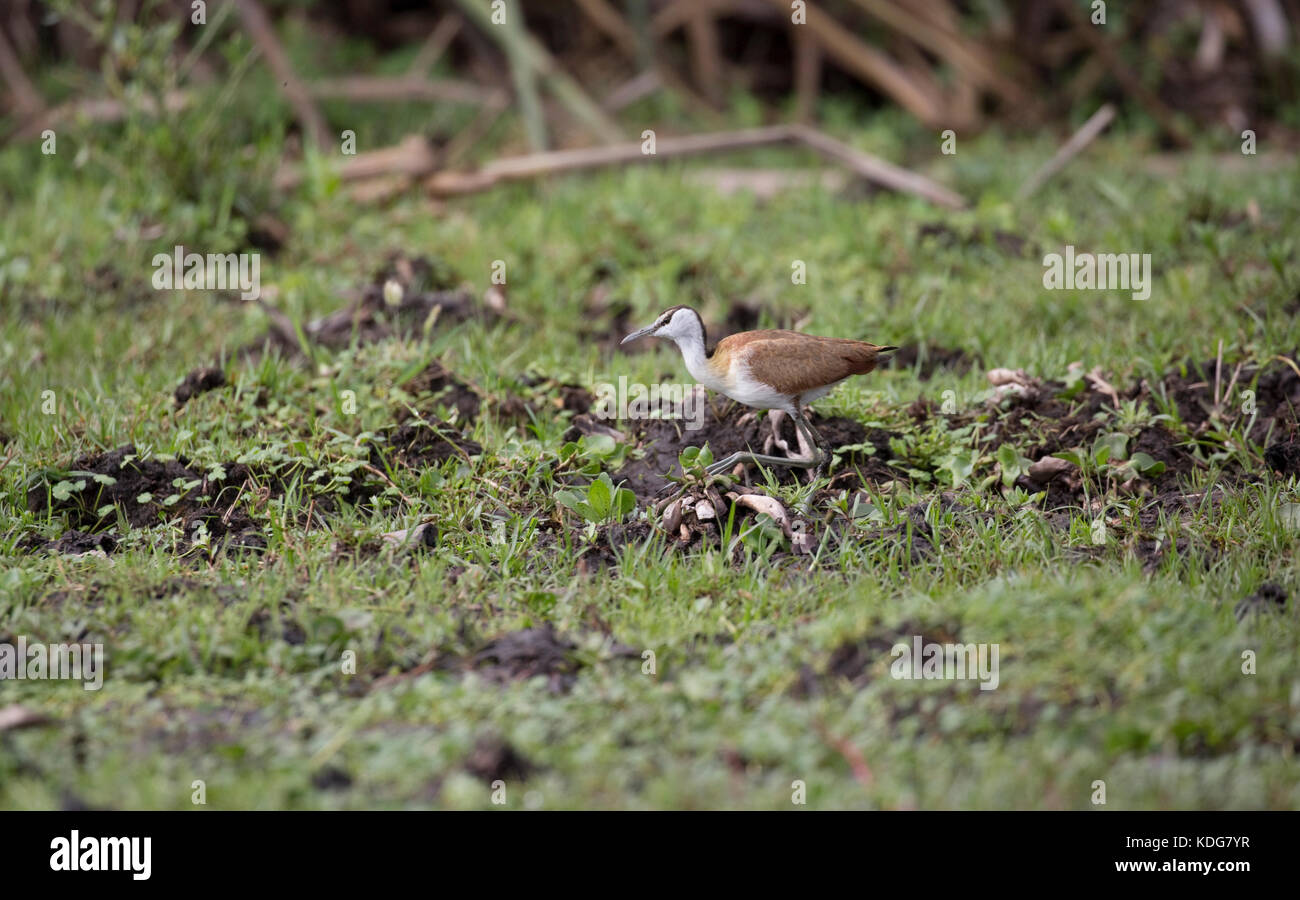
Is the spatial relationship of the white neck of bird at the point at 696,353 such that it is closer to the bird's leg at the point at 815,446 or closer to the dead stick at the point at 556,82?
the bird's leg at the point at 815,446

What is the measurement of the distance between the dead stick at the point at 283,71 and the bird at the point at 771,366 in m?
4.44

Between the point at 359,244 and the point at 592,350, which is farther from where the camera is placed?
the point at 359,244

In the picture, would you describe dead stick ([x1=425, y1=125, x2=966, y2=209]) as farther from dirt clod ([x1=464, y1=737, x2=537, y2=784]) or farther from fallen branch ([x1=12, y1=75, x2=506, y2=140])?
dirt clod ([x1=464, y1=737, x2=537, y2=784])

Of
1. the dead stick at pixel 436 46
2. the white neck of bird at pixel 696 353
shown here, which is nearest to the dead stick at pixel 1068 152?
the white neck of bird at pixel 696 353

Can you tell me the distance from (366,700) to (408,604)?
610mm

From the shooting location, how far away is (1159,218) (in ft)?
24.2

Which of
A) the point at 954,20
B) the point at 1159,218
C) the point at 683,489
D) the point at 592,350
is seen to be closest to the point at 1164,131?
the point at 954,20

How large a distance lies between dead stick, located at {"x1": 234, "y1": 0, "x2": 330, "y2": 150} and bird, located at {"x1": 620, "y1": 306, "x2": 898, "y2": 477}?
4441 mm

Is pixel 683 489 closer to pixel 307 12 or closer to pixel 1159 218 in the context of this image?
pixel 1159 218

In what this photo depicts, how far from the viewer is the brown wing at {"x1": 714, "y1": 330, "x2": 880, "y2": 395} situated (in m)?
4.84

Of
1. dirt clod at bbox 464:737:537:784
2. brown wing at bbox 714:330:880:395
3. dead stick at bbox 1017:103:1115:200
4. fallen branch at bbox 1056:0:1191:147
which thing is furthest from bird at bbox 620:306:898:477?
fallen branch at bbox 1056:0:1191:147

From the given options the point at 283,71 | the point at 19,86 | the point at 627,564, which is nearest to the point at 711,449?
the point at 627,564

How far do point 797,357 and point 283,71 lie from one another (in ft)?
17.4

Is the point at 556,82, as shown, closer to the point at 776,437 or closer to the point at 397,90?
the point at 397,90
